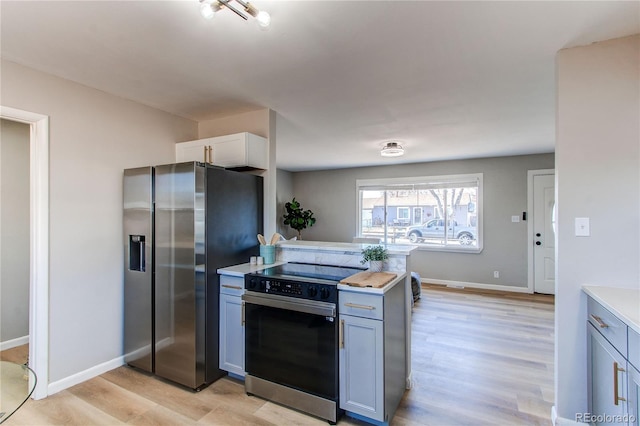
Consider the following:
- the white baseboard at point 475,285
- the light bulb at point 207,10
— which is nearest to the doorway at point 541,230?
the white baseboard at point 475,285

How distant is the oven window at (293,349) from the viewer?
6.73 feet

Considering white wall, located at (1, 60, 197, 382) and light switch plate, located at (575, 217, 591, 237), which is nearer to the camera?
light switch plate, located at (575, 217, 591, 237)

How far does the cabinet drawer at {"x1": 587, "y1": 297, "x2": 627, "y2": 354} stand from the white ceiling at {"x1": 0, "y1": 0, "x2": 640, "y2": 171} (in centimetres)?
157

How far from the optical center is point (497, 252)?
5547 millimetres

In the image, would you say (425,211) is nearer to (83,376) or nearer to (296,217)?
(296,217)

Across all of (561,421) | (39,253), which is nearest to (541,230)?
(561,421)

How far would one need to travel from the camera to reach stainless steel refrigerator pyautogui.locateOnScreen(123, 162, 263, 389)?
244 centimetres

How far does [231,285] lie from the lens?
253cm

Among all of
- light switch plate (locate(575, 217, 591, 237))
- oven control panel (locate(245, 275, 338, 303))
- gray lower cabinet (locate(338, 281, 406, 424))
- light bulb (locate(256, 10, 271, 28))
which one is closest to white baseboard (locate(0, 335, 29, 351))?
oven control panel (locate(245, 275, 338, 303))

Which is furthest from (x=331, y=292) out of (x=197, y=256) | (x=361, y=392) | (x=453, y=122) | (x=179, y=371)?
(x=453, y=122)

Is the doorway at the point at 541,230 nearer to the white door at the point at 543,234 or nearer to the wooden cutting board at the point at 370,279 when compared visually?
the white door at the point at 543,234

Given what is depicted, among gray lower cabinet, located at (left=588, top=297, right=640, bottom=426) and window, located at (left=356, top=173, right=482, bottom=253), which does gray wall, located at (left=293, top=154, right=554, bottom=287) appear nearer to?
window, located at (left=356, top=173, right=482, bottom=253)

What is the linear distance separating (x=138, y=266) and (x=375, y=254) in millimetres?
2110

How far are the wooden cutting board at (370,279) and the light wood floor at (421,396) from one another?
0.93 m
